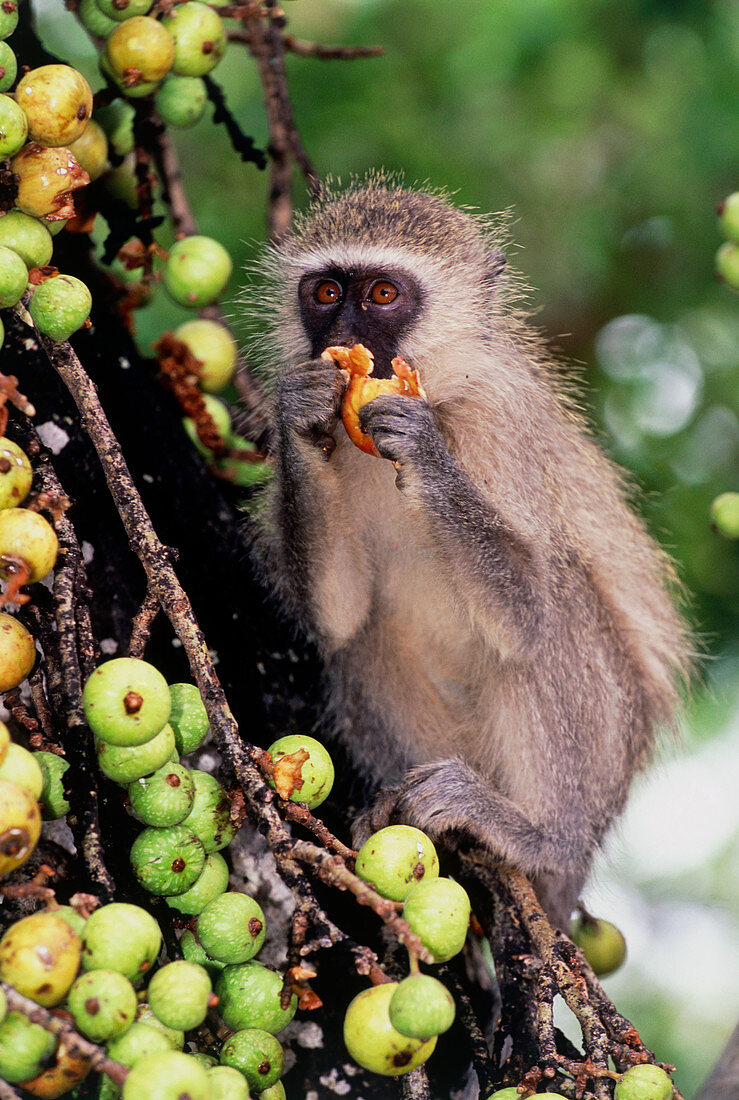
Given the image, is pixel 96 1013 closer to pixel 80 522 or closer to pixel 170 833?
pixel 170 833

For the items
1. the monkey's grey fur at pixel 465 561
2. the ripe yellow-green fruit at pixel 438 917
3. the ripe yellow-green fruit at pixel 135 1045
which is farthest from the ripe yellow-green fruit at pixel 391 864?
the monkey's grey fur at pixel 465 561

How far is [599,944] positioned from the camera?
108 inches

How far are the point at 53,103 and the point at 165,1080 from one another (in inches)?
55.1

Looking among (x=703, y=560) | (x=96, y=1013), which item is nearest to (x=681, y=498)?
(x=703, y=560)

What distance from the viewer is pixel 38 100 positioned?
66.6 inches

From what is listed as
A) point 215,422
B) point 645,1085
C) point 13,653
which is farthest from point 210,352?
point 645,1085

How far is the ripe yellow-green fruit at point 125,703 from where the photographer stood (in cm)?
142

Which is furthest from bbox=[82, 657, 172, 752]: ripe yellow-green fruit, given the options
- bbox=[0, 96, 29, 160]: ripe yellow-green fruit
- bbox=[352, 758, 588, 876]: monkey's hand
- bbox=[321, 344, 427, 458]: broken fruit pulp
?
bbox=[321, 344, 427, 458]: broken fruit pulp

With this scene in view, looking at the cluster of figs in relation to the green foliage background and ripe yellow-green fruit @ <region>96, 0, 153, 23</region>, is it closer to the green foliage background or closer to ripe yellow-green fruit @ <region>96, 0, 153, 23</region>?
ripe yellow-green fruit @ <region>96, 0, 153, 23</region>

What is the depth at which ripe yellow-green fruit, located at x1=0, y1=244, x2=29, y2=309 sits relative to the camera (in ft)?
5.11

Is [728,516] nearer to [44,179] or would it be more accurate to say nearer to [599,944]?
[599,944]

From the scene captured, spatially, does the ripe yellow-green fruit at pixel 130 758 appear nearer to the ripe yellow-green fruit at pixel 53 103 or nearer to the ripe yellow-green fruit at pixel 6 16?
the ripe yellow-green fruit at pixel 53 103

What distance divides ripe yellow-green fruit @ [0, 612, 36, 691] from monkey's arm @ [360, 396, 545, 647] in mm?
1210

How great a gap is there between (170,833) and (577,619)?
5.28 ft
